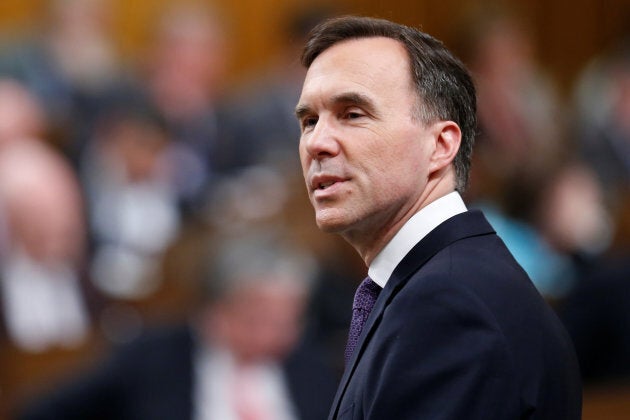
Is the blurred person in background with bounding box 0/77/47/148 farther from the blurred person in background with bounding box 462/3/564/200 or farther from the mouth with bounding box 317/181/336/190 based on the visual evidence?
the mouth with bounding box 317/181/336/190

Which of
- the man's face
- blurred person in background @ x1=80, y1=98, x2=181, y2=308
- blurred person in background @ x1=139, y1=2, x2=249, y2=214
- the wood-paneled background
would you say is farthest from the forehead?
the wood-paneled background

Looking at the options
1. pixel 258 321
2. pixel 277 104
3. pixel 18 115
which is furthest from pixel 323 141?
pixel 277 104

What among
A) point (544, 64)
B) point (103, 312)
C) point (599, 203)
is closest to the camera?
point (103, 312)

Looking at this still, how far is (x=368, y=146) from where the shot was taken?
1.78m

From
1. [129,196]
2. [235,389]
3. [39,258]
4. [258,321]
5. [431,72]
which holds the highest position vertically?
[431,72]

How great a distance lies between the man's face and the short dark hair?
0.02m

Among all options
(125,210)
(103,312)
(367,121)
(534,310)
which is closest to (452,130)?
(367,121)

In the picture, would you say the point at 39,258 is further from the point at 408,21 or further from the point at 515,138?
the point at 408,21

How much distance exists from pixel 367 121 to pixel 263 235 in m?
2.10

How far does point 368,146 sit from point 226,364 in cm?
191

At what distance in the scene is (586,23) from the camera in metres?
7.19

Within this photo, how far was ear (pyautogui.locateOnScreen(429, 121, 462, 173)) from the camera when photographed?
180 cm

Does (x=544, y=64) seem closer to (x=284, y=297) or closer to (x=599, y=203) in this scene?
(x=599, y=203)

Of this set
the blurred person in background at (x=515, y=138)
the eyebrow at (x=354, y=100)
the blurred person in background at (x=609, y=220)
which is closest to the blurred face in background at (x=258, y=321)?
the blurred person in background at (x=609, y=220)
